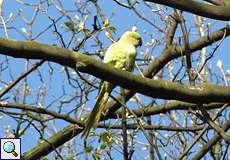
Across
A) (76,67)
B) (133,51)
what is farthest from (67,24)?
(76,67)

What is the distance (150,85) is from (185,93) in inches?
8.1

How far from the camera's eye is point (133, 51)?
4773 mm

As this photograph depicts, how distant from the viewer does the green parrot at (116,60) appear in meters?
4.07

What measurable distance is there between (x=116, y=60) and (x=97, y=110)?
0.66m

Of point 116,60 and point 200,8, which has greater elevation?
point 116,60

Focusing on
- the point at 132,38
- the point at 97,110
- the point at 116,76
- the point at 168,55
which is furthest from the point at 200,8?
the point at 132,38

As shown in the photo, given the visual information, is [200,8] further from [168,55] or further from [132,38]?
[132,38]

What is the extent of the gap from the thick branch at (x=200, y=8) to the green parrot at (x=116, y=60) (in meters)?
0.93

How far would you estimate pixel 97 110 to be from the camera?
411 centimetres

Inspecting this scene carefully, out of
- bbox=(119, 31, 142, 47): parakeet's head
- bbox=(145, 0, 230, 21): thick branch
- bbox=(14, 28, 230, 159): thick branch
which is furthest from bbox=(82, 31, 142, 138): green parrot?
bbox=(145, 0, 230, 21): thick branch

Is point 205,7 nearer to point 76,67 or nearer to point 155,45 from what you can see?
point 76,67

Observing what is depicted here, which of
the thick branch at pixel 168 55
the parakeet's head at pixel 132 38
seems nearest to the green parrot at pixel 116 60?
the parakeet's head at pixel 132 38

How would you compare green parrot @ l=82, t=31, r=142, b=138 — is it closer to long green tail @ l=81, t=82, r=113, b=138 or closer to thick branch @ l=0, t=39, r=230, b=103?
long green tail @ l=81, t=82, r=113, b=138

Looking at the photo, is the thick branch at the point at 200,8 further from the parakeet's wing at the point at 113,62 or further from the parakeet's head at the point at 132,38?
the parakeet's head at the point at 132,38
